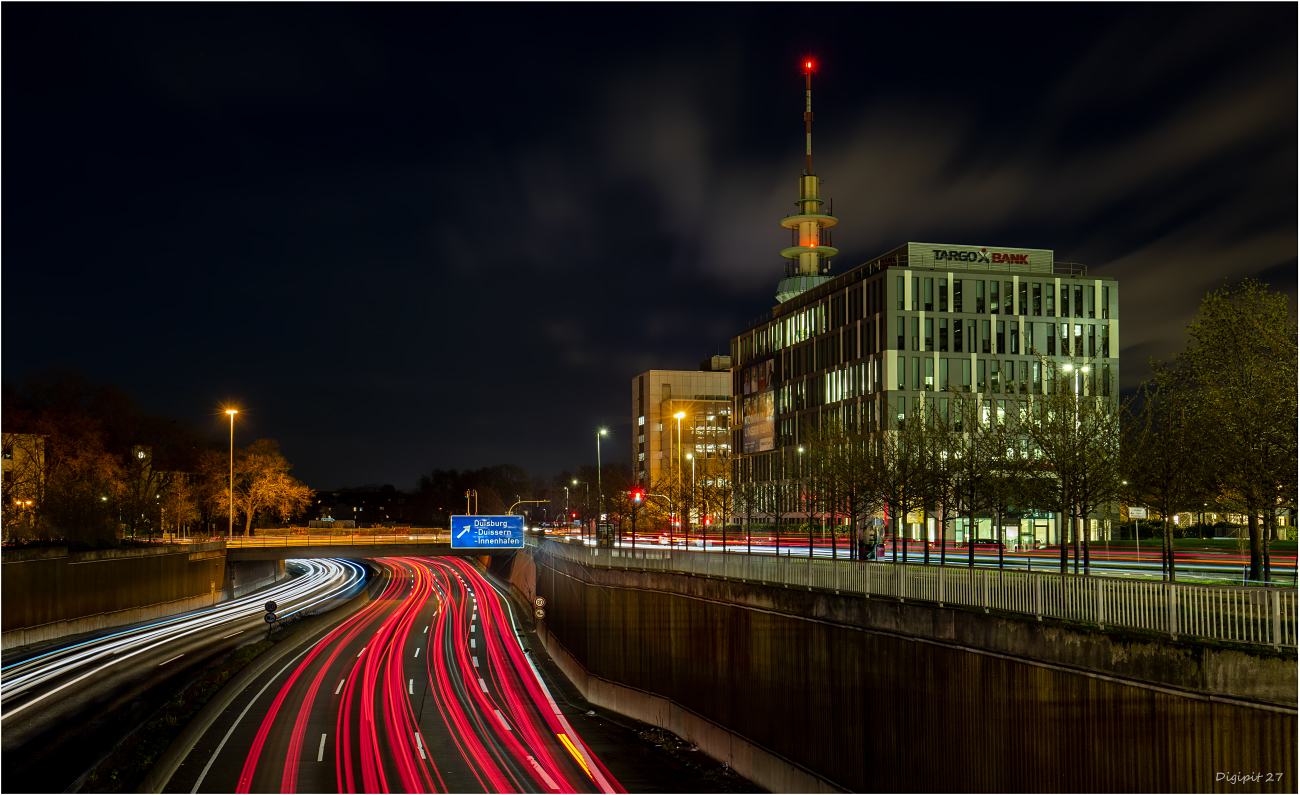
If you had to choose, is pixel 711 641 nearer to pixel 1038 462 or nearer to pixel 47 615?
pixel 1038 462

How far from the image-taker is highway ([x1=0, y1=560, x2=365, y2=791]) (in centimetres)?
2809

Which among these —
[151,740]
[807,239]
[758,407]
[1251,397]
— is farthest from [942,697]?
[807,239]

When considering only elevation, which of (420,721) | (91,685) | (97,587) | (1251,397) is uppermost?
(1251,397)

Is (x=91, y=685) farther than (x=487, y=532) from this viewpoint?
No

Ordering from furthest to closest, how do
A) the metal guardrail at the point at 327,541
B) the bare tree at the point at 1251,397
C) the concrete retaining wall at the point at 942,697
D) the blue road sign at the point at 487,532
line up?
the metal guardrail at the point at 327,541 < the blue road sign at the point at 487,532 < the bare tree at the point at 1251,397 < the concrete retaining wall at the point at 942,697

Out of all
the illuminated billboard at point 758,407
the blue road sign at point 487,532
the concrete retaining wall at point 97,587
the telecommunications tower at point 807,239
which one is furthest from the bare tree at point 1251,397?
the telecommunications tower at point 807,239

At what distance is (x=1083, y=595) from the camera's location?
15.1 meters

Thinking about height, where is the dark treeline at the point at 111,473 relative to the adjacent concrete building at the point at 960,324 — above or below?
below

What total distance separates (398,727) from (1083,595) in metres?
24.0

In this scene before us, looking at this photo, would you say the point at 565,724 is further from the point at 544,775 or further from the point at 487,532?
the point at 487,532

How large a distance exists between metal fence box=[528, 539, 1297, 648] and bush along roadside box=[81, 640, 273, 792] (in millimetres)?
18028

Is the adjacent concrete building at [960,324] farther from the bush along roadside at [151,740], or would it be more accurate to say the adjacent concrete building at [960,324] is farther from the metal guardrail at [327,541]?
the bush along roadside at [151,740]

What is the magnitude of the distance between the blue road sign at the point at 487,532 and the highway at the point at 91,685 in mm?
13402

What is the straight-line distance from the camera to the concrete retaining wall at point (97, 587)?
47188mm
